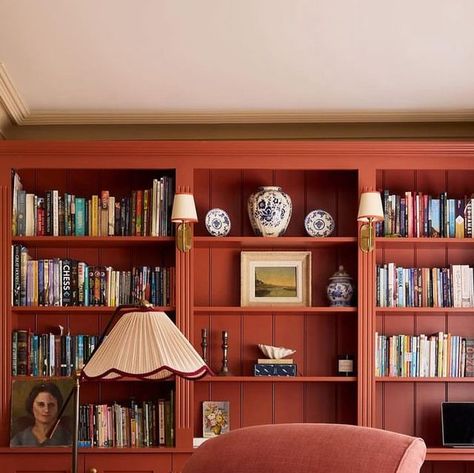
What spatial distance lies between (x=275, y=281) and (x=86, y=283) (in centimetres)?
108

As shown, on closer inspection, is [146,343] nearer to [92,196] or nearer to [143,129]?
[92,196]

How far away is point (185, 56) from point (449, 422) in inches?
98.0

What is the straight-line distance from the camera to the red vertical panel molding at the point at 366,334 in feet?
17.7

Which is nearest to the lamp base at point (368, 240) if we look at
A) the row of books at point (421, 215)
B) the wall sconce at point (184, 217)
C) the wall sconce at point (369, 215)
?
the wall sconce at point (369, 215)

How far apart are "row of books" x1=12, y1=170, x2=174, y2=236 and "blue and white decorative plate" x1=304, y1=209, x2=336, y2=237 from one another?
2.61 feet

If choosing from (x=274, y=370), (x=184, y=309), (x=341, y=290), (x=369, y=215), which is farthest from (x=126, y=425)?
(x=369, y=215)

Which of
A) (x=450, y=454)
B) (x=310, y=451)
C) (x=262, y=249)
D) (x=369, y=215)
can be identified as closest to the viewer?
(x=310, y=451)

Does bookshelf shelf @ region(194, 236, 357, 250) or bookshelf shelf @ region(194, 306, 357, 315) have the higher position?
bookshelf shelf @ region(194, 236, 357, 250)

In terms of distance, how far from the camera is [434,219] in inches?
221

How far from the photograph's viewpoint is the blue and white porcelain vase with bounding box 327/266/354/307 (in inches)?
218

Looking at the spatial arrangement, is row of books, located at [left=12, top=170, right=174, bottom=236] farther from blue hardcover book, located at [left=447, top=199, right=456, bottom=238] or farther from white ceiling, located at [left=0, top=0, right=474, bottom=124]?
blue hardcover book, located at [left=447, top=199, right=456, bottom=238]

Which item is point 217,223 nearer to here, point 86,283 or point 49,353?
point 86,283

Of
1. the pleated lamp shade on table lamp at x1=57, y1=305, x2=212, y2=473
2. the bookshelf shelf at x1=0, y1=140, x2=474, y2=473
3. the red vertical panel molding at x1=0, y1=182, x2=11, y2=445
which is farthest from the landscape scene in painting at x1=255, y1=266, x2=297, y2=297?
the pleated lamp shade on table lamp at x1=57, y1=305, x2=212, y2=473

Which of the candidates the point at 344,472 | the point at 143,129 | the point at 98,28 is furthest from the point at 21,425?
the point at 344,472
